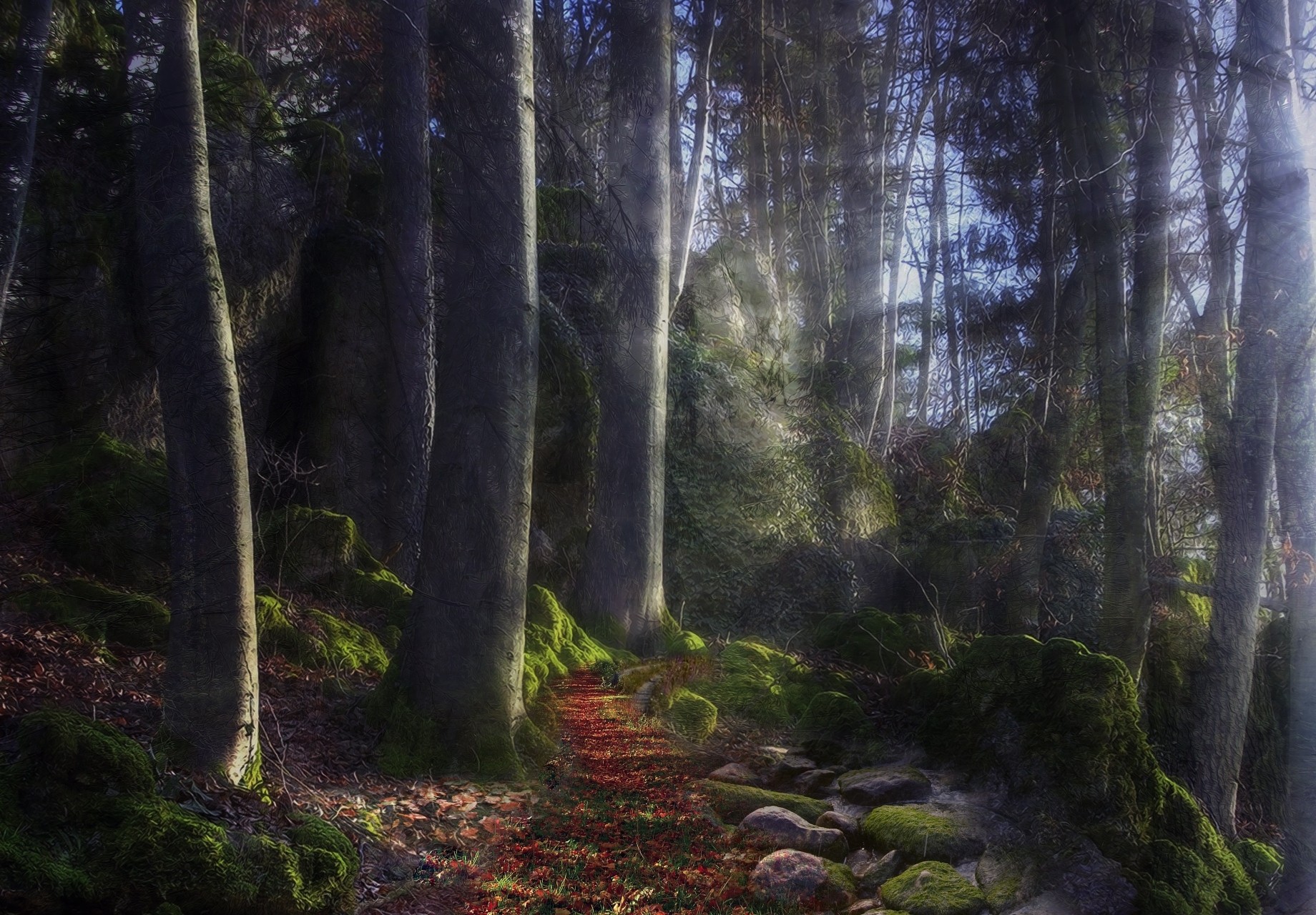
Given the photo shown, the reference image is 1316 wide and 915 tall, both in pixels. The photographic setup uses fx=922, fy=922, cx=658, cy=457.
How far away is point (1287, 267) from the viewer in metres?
8.02

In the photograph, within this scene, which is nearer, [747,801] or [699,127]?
[747,801]

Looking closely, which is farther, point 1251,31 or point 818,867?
point 1251,31

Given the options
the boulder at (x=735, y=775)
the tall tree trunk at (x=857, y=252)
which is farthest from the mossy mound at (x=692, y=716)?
the tall tree trunk at (x=857, y=252)

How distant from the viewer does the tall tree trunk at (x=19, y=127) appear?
243 inches

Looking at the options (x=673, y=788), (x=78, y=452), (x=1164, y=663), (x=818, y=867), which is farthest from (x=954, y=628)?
(x=78, y=452)

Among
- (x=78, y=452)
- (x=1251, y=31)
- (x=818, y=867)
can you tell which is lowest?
(x=818, y=867)

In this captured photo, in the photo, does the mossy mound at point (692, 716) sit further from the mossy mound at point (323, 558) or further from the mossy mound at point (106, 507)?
→ the mossy mound at point (106, 507)

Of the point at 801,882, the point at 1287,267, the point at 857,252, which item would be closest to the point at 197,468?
the point at 801,882

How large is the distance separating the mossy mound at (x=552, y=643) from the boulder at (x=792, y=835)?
114 inches

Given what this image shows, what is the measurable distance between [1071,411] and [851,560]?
4.52 m

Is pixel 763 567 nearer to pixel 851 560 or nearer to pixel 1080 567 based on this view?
pixel 851 560

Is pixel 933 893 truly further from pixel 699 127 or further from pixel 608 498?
pixel 699 127

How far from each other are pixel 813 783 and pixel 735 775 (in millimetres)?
596

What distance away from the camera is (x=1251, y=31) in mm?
7922
